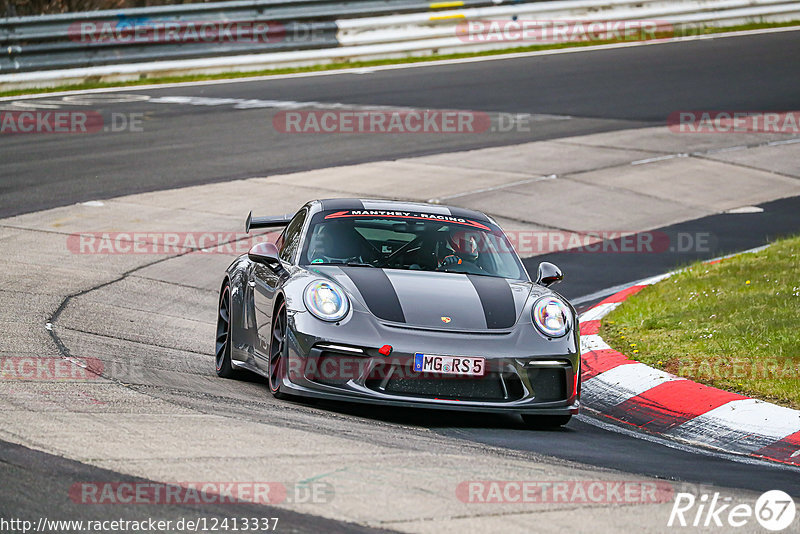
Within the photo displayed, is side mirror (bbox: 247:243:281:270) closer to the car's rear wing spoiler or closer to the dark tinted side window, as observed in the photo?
the dark tinted side window

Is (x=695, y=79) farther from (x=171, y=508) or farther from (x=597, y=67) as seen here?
(x=171, y=508)

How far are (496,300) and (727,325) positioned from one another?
→ 249 cm

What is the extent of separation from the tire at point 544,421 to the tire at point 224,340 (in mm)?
2193

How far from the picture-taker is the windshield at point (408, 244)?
→ 7902 mm

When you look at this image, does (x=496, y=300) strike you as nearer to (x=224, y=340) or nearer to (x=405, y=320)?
(x=405, y=320)

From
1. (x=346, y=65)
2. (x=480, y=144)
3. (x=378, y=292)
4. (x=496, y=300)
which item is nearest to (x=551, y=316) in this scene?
(x=496, y=300)

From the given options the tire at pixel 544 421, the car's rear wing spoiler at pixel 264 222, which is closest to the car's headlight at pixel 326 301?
Result: the tire at pixel 544 421

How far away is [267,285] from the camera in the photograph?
7867mm

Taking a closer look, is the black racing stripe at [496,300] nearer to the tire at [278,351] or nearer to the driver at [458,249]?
the driver at [458,249]

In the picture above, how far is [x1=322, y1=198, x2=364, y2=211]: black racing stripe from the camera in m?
8.38

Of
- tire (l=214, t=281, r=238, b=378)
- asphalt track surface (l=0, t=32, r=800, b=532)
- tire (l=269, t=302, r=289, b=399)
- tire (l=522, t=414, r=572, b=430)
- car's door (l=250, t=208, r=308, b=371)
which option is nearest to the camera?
asphalt track surface (l=0, t=32, r=800, b=532)

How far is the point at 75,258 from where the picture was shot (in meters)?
11.7

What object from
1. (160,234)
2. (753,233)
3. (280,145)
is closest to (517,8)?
(280,145)

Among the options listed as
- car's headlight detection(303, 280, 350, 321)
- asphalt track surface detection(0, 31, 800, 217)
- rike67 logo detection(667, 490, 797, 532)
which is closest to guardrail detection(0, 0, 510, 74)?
asphalt track surface detection(0, 31, 800, 217)
